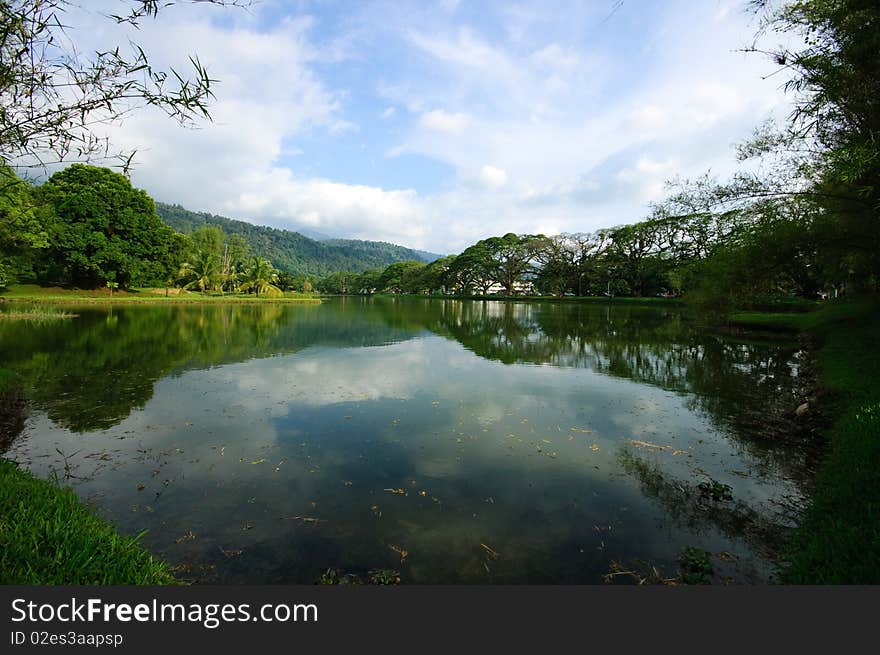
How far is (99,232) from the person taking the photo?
133ft

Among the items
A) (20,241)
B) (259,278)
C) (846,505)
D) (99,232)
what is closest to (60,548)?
(846,505)

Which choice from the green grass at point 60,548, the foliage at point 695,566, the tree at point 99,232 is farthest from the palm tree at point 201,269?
the foliage at point 695,566

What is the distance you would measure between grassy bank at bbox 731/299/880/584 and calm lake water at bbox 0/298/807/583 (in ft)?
1.40

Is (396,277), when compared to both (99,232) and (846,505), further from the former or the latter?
(846,505)

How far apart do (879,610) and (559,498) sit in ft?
9.55

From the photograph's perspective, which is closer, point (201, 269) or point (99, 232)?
point (99, 232)

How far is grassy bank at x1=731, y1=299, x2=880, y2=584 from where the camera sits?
10.7 feet

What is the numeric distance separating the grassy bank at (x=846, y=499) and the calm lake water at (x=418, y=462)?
0.43 metres

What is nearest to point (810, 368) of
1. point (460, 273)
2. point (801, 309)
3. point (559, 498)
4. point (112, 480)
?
point (559, 498)

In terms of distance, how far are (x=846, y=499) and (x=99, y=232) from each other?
182ft

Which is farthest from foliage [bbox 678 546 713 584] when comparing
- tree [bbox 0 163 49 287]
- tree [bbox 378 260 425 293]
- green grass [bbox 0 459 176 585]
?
tree [bbox 378 260 425 293]

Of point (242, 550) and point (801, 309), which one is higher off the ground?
point (801, 309)

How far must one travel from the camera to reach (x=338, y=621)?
2479mm

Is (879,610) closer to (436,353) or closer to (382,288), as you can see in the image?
(436,353)
